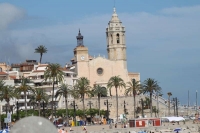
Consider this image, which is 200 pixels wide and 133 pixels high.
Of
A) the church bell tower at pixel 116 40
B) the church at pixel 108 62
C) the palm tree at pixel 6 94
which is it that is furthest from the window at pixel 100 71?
the palm tree at pixel 6 94

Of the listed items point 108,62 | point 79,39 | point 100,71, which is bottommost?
point 100,71

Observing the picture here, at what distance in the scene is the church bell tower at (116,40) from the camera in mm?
122000

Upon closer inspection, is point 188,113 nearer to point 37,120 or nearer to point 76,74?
point 76,74

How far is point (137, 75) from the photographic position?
404ft

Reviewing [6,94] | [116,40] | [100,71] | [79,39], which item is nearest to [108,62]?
[100,71]

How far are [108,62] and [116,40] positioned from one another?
6.21m

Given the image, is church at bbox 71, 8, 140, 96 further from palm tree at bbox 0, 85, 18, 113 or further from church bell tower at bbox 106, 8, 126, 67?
palm tree at bbox 0, 85, 18, 113

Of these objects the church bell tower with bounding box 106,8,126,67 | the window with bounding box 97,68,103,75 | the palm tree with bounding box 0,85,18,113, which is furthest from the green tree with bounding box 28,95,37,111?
the church bell tower with bounding box 106,8,126,67

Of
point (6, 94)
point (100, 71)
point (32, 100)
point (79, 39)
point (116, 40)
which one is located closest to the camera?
point (6, 94)

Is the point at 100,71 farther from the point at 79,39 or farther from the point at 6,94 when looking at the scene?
the point at 6,94

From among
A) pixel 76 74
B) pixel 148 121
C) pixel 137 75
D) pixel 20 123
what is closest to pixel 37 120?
pixel 20 123

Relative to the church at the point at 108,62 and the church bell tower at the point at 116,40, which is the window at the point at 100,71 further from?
the church bell tower at the point at 116,40

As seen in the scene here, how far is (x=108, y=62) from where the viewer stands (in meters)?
120

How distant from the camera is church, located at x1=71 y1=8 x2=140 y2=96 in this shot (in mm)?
117375
